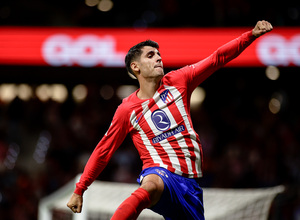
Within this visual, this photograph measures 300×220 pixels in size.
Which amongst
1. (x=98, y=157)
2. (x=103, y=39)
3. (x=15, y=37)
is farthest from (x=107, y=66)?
(x=98, y=157)

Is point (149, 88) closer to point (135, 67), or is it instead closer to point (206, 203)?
point (135, 67)

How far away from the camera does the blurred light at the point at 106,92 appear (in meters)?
11.3

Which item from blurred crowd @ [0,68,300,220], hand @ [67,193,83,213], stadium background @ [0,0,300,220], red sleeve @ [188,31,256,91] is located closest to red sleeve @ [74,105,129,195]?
hand @ [67,193,83,213]

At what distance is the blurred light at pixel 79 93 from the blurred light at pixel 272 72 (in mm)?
4248

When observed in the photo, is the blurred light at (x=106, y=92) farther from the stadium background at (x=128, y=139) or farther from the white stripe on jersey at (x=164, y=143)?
the white stripe on jersey at (x=164, y=143)

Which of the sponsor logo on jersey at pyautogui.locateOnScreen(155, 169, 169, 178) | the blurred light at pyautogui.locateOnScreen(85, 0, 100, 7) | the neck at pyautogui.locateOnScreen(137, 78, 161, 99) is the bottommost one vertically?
the sponsor logo on jersey at pyautogui.locateOnScreen(155, 169, 169, 178)

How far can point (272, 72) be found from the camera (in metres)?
9.05

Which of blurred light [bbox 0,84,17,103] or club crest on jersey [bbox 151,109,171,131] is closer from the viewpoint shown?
club crest on jersey [bbox 151,109,171,131]

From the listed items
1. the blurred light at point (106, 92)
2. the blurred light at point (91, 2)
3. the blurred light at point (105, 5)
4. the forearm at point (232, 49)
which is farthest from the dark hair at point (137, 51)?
the blurred light at point (106, 92)

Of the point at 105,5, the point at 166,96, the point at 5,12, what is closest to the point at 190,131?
the point at 166,96

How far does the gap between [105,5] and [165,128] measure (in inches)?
278

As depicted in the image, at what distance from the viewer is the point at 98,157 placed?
3.62m

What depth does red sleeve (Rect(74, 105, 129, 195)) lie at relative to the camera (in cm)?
362

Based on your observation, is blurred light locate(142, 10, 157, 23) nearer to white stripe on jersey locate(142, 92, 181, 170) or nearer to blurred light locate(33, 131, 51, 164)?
blurred light locate(33, 131, 51, 164)
